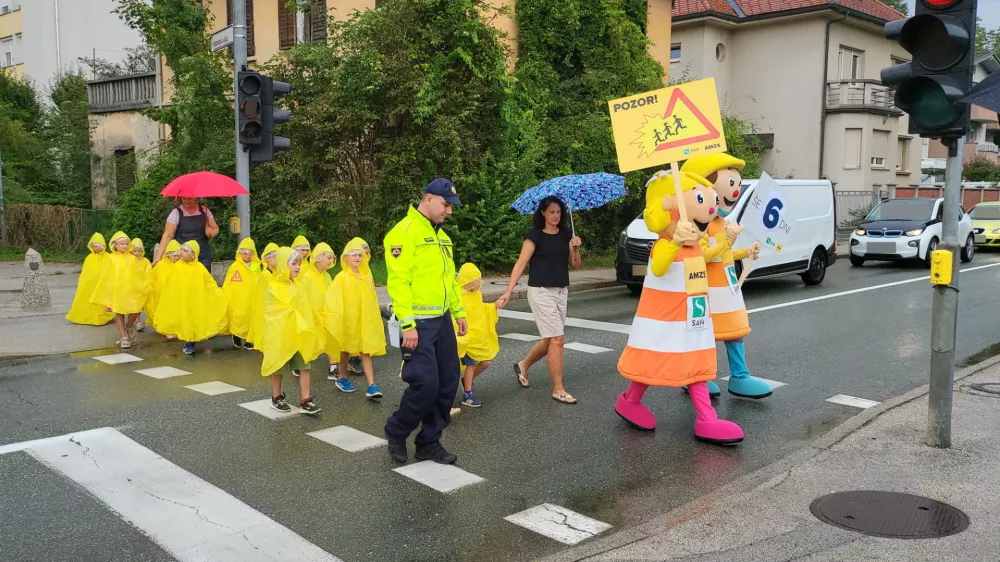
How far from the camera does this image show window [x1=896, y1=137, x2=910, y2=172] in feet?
119

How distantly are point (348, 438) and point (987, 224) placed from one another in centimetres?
2512

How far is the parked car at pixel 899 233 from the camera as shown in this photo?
19734 mm

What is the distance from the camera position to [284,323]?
675 centimetres

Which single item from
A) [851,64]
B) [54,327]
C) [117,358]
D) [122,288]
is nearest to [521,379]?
[117,358]

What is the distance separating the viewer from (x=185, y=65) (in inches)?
688

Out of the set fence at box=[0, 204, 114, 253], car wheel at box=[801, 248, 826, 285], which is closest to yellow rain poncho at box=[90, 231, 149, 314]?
car wheel at box=[801, 248, 826, 285]

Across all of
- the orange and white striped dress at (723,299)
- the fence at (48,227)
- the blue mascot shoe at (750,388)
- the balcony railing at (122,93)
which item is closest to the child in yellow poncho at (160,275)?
the orange and white striped dress at (723,299)

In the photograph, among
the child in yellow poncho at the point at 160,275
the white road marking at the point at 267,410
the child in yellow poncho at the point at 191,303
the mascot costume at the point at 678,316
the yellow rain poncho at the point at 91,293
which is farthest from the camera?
the yellow rain poncho at the point at 91,293

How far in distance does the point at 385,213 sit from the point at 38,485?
495 inches

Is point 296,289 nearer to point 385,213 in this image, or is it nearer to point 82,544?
point 82,544

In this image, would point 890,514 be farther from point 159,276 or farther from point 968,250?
point 968,250

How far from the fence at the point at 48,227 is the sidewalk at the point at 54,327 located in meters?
5.80

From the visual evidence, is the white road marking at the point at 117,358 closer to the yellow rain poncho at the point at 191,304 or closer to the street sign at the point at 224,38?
the yellow rain poncho at the point at 191,304

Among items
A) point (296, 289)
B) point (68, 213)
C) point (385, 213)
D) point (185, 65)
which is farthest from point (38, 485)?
point (68, 213)
